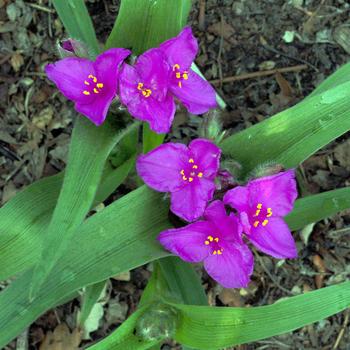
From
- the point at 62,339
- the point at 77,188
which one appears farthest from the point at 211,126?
the point at 62,339

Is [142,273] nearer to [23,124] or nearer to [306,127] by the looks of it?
[23,124]

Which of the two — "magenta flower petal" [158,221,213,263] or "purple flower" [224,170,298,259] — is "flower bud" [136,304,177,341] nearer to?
"magenta flower petal" [158,221,213,263]

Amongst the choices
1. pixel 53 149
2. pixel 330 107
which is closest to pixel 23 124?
pixel 53 149

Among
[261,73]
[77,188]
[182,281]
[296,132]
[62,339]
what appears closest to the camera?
[77,188]

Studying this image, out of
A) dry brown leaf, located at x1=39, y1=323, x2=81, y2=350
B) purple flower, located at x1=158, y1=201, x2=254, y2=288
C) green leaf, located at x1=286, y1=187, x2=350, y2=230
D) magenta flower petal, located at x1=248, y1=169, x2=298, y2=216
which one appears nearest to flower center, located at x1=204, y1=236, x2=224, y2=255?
purple flower, located at x1=158, y1=201, x2=254, y2=288

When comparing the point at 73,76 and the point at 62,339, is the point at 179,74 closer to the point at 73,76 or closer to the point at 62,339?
the point at 73,76

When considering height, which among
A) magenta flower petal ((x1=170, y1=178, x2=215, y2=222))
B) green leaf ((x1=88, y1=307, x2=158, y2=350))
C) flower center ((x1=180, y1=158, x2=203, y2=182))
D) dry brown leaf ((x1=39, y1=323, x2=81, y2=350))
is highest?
flower center ((x1=180, y1=158, x2=203, y2=182))

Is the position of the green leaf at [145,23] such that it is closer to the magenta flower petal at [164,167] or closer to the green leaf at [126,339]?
the magenta flower petal at [164,167]
